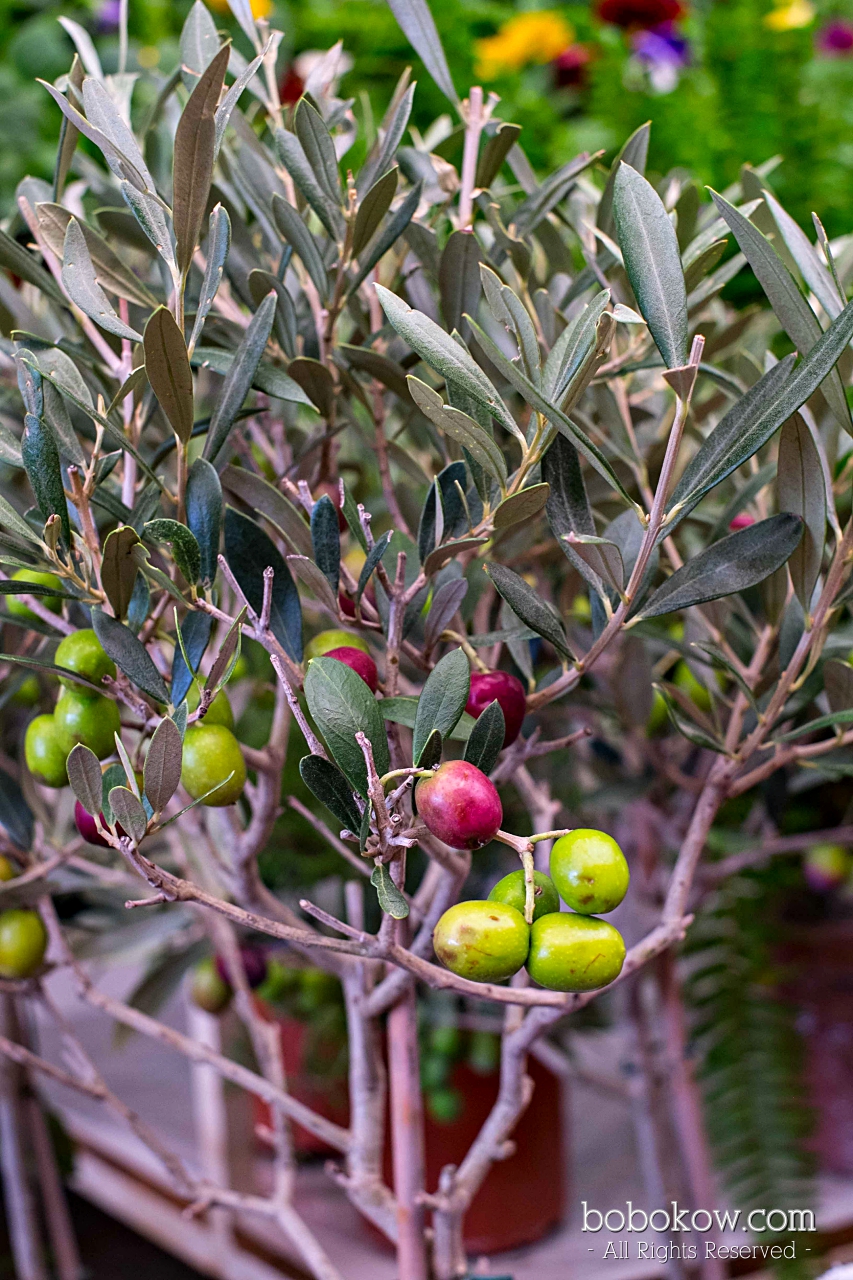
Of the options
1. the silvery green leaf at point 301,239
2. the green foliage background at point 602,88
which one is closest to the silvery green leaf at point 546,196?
the silvery green leaf at point 301,239

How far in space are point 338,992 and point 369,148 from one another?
2.82ft

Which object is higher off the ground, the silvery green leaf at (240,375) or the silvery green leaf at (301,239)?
the silvery green leaf at (301,239)

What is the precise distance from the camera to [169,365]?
388 mm

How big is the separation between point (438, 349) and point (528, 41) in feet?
4.82

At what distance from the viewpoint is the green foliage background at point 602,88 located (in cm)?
117

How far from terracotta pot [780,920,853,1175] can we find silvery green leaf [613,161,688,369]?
863mm

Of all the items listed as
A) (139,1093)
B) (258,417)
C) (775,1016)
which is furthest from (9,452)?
(139,1093)

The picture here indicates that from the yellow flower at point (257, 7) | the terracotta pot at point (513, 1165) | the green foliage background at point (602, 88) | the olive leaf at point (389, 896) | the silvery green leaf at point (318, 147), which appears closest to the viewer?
the olive leaf at point (389, 896)

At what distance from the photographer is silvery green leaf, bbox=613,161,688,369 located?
363 millimetres

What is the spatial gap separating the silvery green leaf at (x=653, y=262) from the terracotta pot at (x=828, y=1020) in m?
0.86

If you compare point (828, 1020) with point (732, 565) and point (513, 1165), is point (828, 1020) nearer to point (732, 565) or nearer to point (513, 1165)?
point (513, 1165)

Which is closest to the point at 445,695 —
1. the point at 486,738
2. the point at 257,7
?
the point at 486,738

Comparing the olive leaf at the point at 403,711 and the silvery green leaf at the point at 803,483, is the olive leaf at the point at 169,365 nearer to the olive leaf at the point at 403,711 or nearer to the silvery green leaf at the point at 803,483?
the olive leaf at the point at 403,711

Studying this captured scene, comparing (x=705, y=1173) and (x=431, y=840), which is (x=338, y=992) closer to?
(x=705, y=1173)
